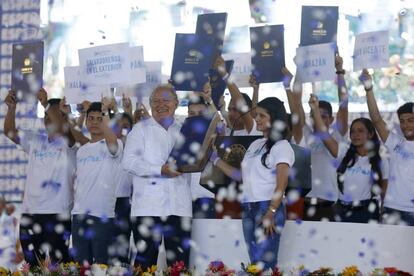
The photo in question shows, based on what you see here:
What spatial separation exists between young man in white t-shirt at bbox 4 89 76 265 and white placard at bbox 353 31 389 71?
162 cm

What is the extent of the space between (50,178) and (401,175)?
1.83 metres

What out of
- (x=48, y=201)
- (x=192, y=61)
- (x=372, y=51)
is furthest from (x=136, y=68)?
(x=372, y=51)

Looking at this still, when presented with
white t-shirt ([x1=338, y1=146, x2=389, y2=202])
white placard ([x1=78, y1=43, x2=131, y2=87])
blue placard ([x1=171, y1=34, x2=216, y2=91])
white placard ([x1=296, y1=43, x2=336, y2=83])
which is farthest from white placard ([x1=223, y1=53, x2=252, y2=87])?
white t-shirt ([x1=338, y1=146, x2=389, y2=202])

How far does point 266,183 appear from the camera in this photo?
378 cm

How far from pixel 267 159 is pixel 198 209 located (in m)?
0.75

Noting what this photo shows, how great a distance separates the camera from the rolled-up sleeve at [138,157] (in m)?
3.80

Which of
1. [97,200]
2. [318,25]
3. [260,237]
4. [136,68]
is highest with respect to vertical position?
[318,25]

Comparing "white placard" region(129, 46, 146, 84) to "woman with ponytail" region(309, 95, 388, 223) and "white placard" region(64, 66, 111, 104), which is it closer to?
"white placard" region(64, 66, 111, 104)

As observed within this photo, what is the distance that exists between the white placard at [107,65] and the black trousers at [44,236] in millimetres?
761

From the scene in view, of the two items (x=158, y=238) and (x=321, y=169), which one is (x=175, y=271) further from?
(x=321, y=169)

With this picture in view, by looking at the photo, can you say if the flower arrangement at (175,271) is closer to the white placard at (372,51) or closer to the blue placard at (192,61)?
the blue placard at (192,61)

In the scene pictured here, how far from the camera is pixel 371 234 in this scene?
12.4 feet

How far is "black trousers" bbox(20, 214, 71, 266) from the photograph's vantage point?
4.43 metres

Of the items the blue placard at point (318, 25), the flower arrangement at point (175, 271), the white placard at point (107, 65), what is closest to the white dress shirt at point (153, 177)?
the white placard at point (107, 65)
